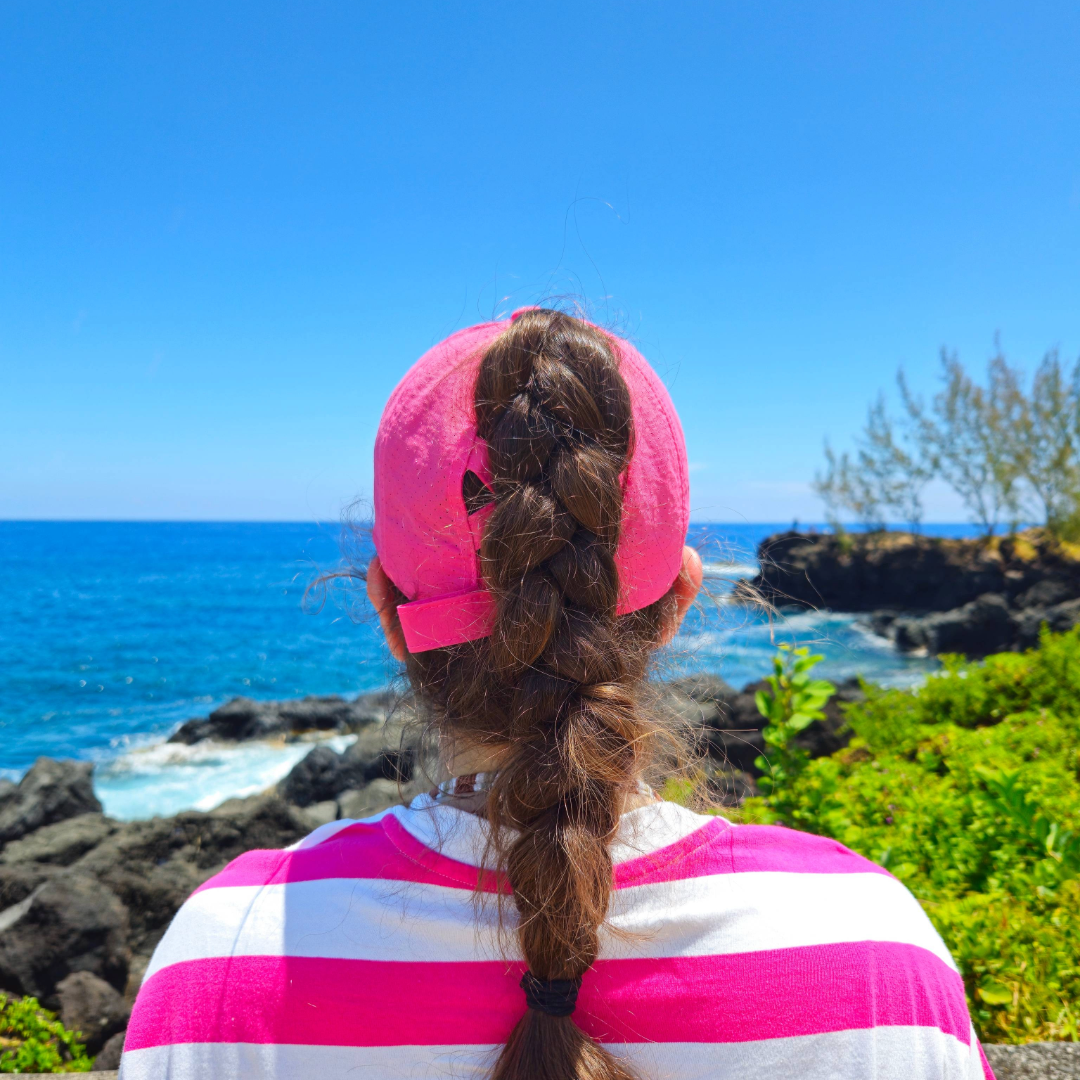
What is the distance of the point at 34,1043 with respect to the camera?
311 cm

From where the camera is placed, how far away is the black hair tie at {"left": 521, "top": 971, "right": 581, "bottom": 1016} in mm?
822

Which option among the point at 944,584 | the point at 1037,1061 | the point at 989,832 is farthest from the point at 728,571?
the point at 944,584

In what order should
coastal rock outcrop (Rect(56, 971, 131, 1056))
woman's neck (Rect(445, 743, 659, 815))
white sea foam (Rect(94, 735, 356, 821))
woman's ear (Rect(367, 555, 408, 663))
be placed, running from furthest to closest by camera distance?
white sea foam (Rect(94, 735, 356, 821)), coastal rock outcrop (Rect(56, 971, 131, 1056)), woman's ear (Rect(367, 555, 408, 663)), woman's neck (Rect(445, 743, 659, 815))

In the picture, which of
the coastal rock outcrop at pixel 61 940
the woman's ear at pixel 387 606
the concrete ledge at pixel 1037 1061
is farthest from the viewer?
the coastal rock outcrop at pixel 61 940

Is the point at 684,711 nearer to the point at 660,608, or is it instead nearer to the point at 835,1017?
the point at 660,608

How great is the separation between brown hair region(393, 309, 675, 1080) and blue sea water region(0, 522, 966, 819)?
357 millimetres

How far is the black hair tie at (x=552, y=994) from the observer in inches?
32.4

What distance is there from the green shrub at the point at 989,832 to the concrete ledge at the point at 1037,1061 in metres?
0.12

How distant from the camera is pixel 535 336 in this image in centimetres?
98

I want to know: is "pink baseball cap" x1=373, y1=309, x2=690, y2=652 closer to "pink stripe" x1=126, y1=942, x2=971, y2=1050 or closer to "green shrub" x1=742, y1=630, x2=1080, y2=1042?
"pink stripe" x1=126, y1=942, x2=971, y2=1050

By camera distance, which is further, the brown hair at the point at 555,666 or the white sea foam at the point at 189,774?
the white sea foam at the point at 189,774

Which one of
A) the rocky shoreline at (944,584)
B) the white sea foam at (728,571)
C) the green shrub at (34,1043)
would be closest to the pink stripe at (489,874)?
the white sea foam at (728,571)

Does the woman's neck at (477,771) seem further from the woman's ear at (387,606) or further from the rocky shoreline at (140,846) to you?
the woman's ear at (387,606)

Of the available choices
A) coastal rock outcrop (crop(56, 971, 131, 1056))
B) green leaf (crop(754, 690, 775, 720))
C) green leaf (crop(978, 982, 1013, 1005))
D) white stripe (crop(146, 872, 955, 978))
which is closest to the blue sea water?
green leaf (crop(754, 690, 775, 720))
